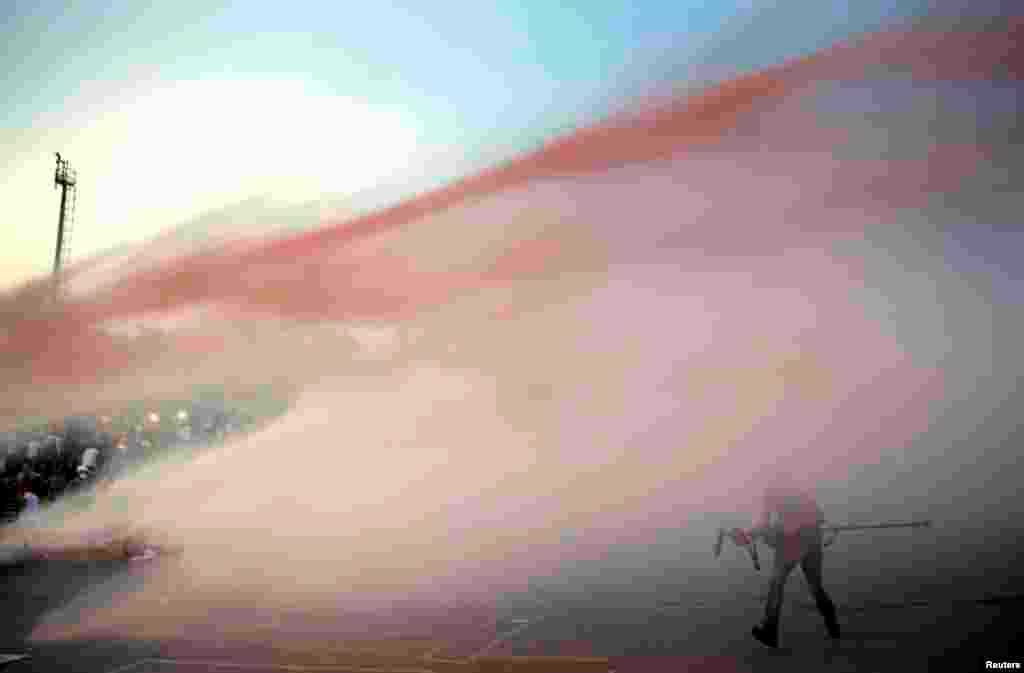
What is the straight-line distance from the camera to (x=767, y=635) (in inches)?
294

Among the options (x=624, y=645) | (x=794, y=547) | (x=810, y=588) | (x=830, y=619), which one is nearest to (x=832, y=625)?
(x=830, y=619)

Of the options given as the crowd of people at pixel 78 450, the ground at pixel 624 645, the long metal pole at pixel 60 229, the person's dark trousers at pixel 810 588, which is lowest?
the ground at pixel 624 645

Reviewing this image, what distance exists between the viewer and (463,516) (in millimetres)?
19828

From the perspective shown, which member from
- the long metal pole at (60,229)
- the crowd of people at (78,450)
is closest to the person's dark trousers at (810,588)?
the crowd of people at (78,450)

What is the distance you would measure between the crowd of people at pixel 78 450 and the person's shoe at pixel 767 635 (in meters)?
15.6

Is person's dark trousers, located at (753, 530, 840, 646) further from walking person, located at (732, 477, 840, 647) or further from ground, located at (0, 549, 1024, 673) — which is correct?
ground, located at (0, 549, 1024, 673)

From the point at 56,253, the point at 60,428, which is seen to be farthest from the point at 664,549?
the point at 56,253

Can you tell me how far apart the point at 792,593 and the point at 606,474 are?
13964mm

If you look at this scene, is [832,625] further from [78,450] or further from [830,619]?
[78,450]

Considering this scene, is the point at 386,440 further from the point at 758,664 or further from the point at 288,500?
the point at 758,664

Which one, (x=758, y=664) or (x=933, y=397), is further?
(x=933, y=397)

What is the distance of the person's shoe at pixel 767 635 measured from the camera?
292 inches

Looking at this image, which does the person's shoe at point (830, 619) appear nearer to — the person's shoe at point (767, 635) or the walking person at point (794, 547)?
the walking person at point (794, 547)

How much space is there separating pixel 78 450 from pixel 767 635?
21.7 m
